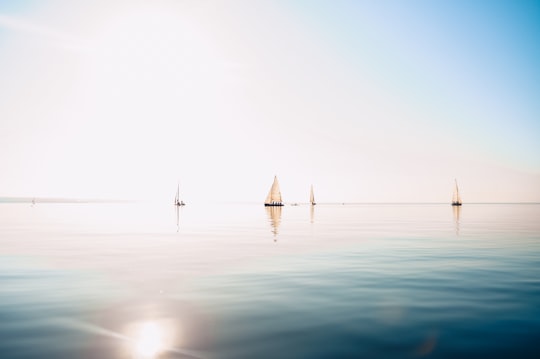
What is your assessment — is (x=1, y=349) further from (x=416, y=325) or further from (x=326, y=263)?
(x=326, y=263)

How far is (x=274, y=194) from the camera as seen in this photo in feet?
511

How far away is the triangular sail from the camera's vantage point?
153m

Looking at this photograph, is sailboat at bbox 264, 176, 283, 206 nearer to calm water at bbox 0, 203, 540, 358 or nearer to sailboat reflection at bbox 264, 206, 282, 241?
sailboat reflection at bbox 264, 206, 282, 241

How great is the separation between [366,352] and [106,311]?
7654 millimetres

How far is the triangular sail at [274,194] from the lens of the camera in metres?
153

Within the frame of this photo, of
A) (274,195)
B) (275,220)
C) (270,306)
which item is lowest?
(275,220)

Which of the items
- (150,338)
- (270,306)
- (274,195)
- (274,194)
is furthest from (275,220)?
(274,195)

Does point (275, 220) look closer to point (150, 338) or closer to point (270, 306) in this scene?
point (270, 306)

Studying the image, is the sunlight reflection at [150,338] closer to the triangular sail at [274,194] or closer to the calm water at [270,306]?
the calm water at [270,306]

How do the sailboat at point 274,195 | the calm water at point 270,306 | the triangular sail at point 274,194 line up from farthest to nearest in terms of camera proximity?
the sailboat at point 274,195, the triangular sail at point 274,194, the calm water at point 270,306

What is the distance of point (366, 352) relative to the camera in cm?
822

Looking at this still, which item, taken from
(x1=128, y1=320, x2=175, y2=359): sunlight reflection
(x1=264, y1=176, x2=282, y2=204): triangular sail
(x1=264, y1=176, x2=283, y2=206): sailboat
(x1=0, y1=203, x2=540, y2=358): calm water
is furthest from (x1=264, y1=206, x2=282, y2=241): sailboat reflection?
(x1=264, y1=176, x2=283, y2=206): sailboat

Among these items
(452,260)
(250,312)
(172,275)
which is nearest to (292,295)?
(250,312)

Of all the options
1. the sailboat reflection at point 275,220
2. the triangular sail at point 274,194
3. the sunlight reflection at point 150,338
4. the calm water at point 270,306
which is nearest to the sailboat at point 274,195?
the triangular sail at point 274,194
